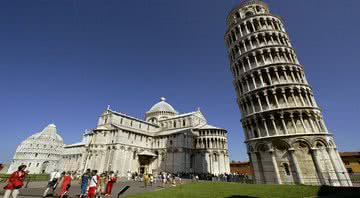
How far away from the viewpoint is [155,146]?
1969 inches

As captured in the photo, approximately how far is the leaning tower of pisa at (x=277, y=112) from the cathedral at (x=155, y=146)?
24.3m

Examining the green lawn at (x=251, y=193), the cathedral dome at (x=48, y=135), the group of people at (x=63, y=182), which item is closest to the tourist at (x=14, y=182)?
the group of people at (x=63, y=182)

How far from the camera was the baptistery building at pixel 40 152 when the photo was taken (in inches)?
3184

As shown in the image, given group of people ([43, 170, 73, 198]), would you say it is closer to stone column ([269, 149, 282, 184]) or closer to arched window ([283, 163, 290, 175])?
stone column ([269, 149, 282, 184])

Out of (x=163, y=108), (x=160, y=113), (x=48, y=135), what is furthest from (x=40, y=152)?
(x=163, y=108)

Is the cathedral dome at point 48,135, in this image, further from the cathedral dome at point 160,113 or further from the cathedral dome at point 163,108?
the cathedral dome at point 163,108

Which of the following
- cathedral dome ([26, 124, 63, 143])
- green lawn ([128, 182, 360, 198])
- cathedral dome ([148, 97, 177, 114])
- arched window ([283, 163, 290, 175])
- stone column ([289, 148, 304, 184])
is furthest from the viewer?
cathedral dome ([26, 124, 63, 143])

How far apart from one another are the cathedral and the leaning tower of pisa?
79.8ft

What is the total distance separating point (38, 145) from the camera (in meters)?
83.9

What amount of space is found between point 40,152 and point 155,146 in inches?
2755

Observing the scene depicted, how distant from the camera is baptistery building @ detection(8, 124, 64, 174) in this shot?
80875 mm

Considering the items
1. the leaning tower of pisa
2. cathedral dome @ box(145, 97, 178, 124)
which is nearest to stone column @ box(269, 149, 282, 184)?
the leaning tower of pisa

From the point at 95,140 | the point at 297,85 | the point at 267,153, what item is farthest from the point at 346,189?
the point at 95,140

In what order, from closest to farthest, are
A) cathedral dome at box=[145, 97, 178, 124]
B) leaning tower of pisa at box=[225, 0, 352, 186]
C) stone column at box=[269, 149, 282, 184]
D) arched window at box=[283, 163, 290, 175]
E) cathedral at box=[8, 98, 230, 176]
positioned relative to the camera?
leaning tower of pisa at box=[225, 0, 352, 186] → stone column at box=[269, 149, 282, 184] → arched window at box=[283, 163, 290, 175] → cathedral at box=[8, 98, 230, 176] → cathedral dome at box=[145, 97, 178, 124]
